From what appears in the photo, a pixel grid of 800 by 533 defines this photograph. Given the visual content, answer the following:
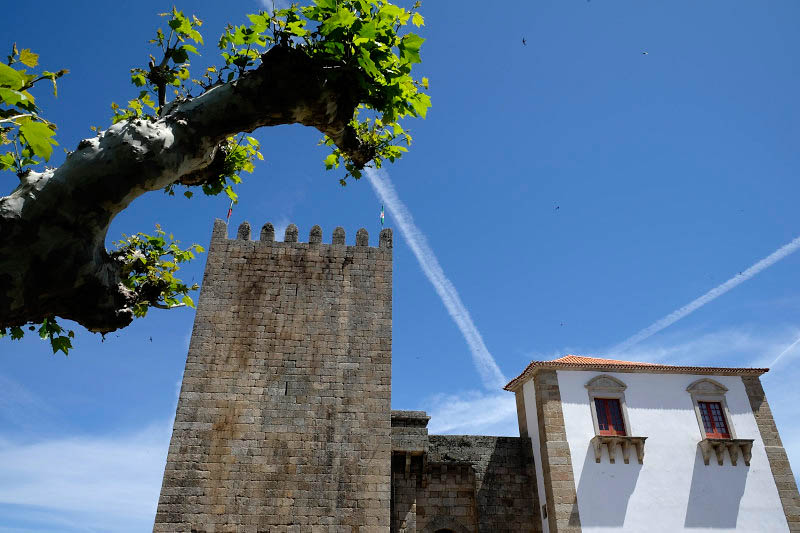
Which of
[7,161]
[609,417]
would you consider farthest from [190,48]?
[609,417]

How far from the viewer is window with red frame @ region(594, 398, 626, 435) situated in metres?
13.6

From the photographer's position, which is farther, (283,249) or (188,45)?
(283,249)

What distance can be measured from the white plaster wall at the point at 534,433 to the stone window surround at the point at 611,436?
149 centimetres

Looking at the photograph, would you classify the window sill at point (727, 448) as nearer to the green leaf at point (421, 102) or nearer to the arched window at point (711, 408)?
the arched window at point (711, 408)

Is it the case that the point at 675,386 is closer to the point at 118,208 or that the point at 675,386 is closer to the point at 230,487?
the point at 230,487

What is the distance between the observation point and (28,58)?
8.42ft

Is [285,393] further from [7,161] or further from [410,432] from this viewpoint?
[7,161]

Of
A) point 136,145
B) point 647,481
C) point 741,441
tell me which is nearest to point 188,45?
point 136,145

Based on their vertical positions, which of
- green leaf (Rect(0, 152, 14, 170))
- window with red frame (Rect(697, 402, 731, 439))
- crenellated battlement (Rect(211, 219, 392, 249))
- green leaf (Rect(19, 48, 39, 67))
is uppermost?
crenellated battlement (Rect(211, 219, 392, 249))

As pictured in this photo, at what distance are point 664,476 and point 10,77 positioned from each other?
1510 centimetres

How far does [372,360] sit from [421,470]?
12.0 feet

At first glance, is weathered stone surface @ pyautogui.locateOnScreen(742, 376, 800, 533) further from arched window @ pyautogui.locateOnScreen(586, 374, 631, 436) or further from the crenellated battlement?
the crenellated battlement

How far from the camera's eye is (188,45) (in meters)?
4.22

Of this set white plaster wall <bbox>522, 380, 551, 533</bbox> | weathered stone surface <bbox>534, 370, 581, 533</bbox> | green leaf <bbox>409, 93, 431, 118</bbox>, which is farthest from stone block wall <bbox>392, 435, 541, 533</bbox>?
green leaf <bbox>409, 93, 431, 118</bbox>
